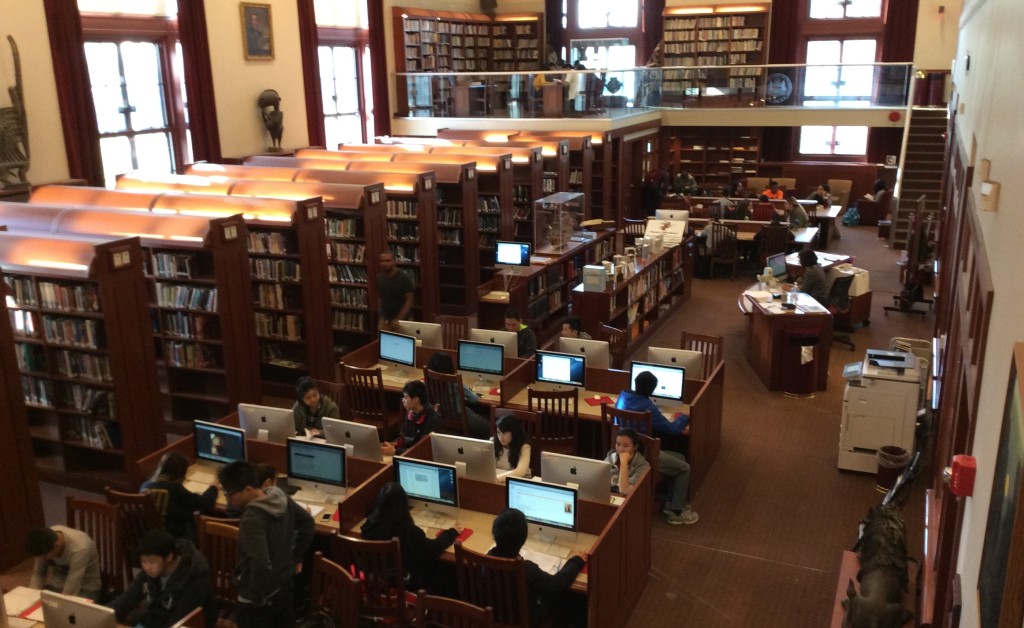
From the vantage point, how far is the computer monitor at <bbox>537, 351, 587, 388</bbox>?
743 cm

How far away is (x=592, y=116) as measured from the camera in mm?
15875

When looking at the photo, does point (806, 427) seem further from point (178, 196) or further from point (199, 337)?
point (178, 196)

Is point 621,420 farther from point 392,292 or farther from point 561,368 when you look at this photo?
point 392,292

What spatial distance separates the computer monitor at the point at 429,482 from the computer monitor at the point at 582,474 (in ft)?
1.97

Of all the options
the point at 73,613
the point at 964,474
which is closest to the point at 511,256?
the point at 73,613

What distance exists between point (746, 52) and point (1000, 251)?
737 inches

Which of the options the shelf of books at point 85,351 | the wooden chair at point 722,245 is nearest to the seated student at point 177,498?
the shelf of books at point 85,351

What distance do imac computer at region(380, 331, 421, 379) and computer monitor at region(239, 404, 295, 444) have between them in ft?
6.10

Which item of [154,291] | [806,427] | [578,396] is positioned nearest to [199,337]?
[154,291]

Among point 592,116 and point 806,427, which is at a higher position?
point 592,116

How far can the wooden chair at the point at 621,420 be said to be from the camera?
6.35 m

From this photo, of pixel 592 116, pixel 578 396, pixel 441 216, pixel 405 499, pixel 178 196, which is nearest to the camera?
pixel 405 499

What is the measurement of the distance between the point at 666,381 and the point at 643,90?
11730mm

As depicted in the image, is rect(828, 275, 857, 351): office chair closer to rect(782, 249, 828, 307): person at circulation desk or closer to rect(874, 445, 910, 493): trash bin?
rect(782, 249, 828, 307): person at circulation desk
